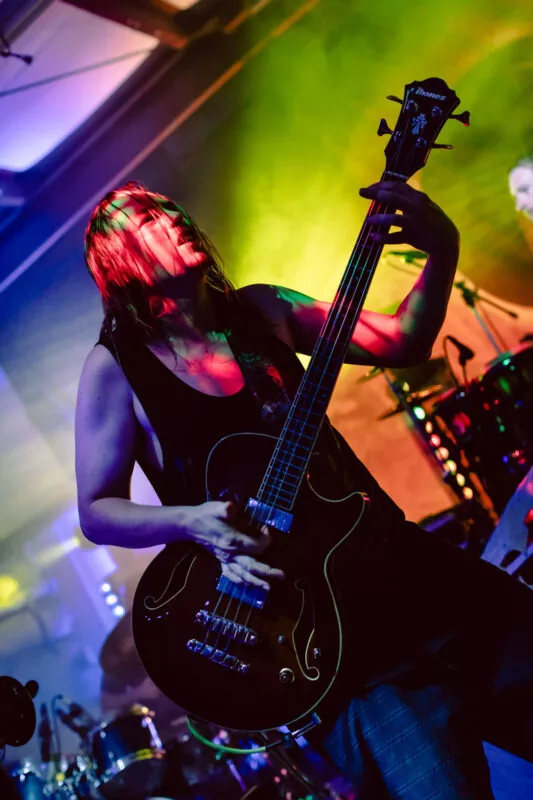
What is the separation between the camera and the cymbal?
4387mm

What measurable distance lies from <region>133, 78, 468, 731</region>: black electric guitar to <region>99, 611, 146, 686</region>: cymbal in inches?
130

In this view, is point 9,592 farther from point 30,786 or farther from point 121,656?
point 30,786

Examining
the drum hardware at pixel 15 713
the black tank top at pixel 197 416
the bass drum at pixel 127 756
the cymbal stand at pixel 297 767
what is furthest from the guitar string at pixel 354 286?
the bass drum at pixel 127 756

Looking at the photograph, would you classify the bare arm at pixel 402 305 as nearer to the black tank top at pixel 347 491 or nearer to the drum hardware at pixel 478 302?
the black tank top at pixel 347 491

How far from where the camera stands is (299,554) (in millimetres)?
1427

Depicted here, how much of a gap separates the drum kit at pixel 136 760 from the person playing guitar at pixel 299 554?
2.54 meters

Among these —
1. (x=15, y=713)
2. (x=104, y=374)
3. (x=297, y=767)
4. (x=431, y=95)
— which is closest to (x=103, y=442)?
(x=104, y=374)

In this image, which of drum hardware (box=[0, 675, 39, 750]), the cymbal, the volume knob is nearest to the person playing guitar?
the volume knob

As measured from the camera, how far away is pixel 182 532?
1.49 meters

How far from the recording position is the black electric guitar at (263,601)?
52.5 inches

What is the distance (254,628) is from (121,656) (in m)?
3.60

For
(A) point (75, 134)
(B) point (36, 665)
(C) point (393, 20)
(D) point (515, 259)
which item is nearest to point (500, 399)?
(D) point (515, 259)

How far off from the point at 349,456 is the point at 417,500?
3002 millimetres

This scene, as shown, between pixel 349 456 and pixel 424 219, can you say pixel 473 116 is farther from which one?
pixel 349 456
